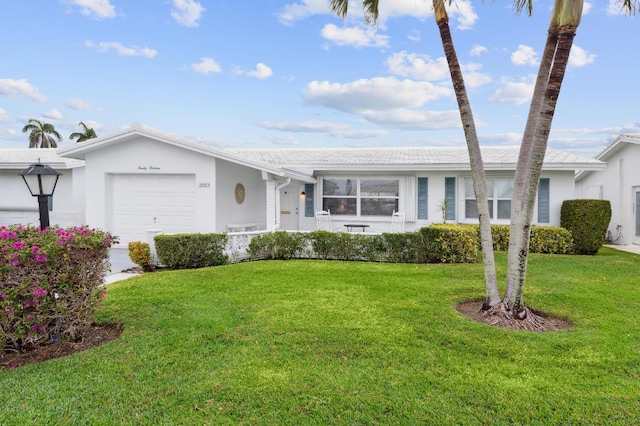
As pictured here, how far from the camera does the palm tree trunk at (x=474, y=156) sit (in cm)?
554

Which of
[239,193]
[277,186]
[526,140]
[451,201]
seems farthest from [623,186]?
[239,193]

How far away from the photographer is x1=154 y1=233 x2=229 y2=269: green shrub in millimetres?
9375

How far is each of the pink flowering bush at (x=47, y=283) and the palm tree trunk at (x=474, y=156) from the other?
5.07m

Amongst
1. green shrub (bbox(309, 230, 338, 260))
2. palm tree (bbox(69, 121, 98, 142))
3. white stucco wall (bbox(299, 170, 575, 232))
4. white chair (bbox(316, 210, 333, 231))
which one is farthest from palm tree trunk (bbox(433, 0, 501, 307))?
palm tree (bbox(69, 121, 98, 142))

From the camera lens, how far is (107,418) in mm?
2910

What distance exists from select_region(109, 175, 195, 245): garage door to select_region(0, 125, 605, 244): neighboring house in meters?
0.03

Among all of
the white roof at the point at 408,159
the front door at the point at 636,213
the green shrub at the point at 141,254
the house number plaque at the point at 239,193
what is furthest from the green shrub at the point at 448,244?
the front door at the point at 636,213

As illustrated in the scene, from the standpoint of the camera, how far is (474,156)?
5.59 metres

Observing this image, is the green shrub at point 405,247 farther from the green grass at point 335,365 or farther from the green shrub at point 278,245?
the green grass at point 335,365

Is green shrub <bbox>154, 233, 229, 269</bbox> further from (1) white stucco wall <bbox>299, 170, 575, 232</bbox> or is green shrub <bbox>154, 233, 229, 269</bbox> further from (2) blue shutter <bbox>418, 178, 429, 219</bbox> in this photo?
(2) blue shutter <bbox>418, 178, 429, 219</bbox>

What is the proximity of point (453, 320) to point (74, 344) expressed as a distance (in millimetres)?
4736

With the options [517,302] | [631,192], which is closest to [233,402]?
[517,302]

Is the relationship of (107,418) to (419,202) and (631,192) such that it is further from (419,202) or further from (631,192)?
(631,192)

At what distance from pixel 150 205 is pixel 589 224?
44.1 ft
